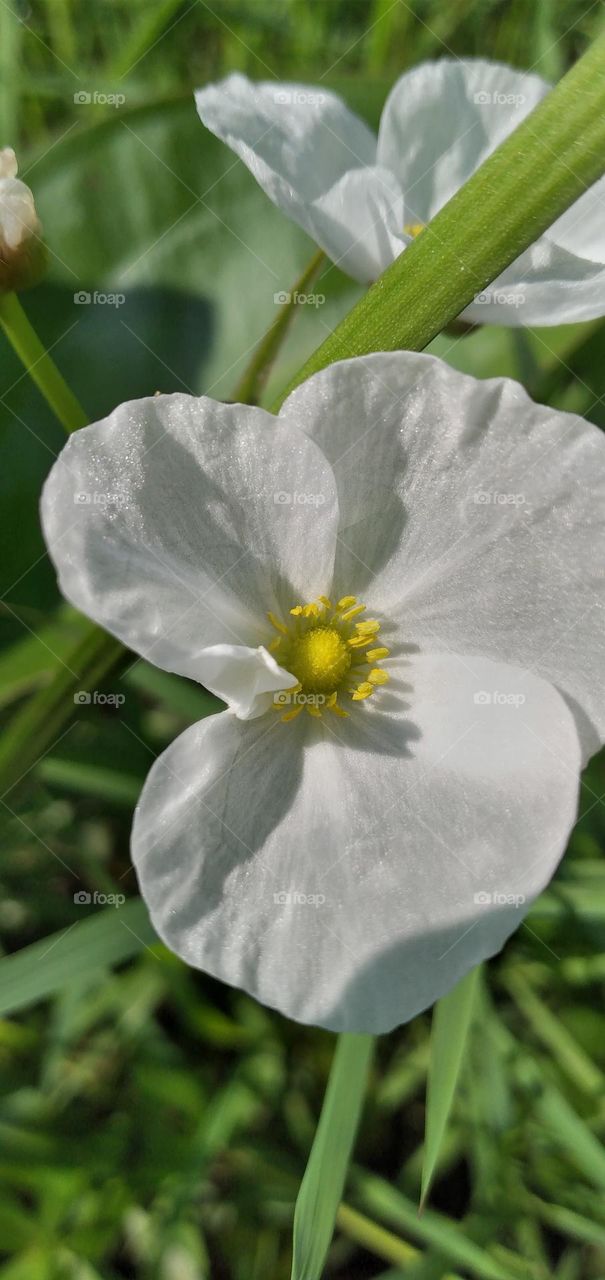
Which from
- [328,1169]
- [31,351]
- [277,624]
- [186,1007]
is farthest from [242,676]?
[186,1007]

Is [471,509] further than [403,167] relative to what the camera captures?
No

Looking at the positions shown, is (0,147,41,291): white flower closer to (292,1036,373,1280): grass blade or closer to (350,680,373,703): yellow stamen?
(350,680,373,703): yellow stamen

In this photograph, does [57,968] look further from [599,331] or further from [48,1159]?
[599,331]

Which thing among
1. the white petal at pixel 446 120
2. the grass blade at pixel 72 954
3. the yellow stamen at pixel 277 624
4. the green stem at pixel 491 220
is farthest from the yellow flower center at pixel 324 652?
the white petal at pixel 446 120

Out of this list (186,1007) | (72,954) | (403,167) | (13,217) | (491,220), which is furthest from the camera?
(186,1007)

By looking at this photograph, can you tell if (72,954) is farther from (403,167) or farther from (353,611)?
(403,167)

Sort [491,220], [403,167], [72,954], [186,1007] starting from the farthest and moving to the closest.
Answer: [186,1007] < [403,167] < [72,954] < [491,220]
